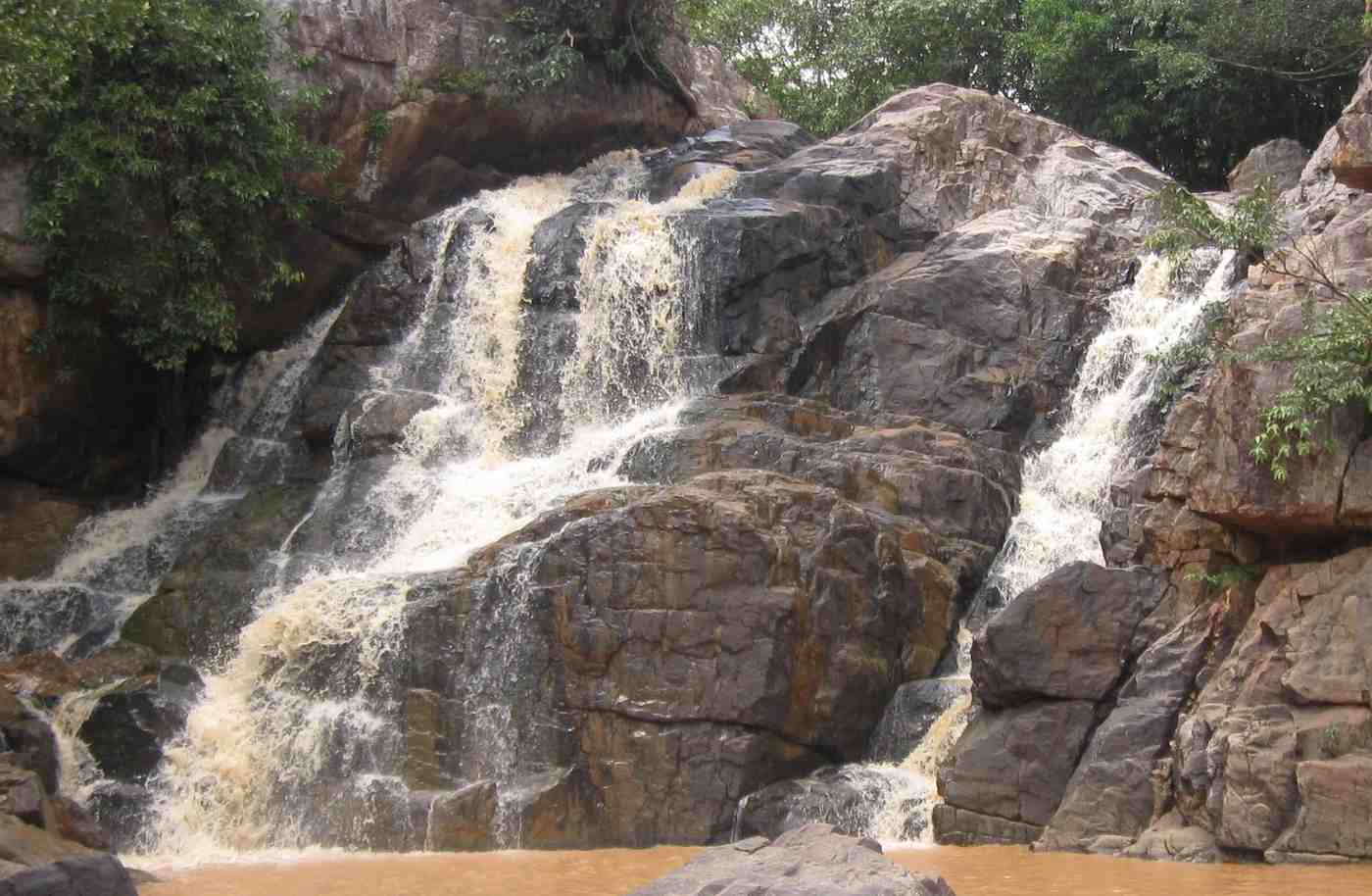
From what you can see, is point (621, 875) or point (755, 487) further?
point (755, 487)

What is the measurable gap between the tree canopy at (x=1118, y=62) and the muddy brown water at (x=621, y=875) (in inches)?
646

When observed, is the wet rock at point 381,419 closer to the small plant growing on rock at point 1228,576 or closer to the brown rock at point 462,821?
the brown rock at point 462,821

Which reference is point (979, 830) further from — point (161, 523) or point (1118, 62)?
point (1118, 62)

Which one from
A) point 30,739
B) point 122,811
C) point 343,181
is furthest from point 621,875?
point 343,181

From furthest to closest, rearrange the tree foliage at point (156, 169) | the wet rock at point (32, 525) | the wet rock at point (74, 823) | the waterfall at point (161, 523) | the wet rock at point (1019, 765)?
the wet rock at point (32, 525)
the tree foliage at point (156, 169)
the waterfall at point (161, 523)
the wet rock at point (1019, 765)
the wet rock at point (74, 823)

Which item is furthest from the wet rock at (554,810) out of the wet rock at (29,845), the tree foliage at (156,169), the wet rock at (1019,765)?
the tree foliage at (156,169)

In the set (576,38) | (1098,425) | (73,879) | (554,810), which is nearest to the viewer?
(73,879)

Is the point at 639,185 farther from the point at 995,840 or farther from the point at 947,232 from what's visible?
the point at 995,840

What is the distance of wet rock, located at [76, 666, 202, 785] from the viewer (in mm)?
16547

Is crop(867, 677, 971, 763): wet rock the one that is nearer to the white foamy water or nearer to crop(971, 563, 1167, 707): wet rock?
crop(971, 563, 1167, 707): wet rock

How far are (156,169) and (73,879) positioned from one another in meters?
14.4

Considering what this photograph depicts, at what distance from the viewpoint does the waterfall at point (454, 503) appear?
53.6ft

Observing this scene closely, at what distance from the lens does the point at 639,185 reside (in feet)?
96.1

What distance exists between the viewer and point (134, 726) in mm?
16797
